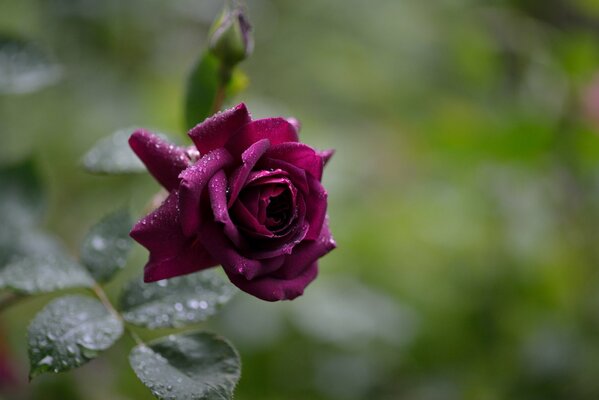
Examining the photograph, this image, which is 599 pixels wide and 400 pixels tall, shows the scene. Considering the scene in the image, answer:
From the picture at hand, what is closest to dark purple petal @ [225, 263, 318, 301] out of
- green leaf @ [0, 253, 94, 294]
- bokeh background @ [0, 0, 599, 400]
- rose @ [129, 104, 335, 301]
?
rose @ [129, 104, 335, 301]

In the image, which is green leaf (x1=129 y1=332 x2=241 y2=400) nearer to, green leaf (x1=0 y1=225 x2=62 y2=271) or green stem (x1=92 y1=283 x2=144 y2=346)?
green stem (x1=92 y1=283 x2=144 y2=346)

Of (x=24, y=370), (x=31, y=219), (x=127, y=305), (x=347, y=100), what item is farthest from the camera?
(x=347, y=100)

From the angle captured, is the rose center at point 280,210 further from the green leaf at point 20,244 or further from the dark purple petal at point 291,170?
the green leaf at point 20,244

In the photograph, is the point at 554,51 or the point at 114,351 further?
the point at 554,51

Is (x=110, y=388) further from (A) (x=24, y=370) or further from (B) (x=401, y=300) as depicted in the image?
(B) (x=401, y=300)

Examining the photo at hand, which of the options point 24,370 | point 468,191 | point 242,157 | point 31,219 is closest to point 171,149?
point 242,157

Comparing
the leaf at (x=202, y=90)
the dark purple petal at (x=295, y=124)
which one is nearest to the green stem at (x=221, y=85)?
the leaf at (x=202, y=90)

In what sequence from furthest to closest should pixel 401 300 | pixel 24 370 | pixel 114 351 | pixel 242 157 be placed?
1. pixel 401 300
2. pixel 114 351
3. pixel 24 370
4. pixel 242 157
